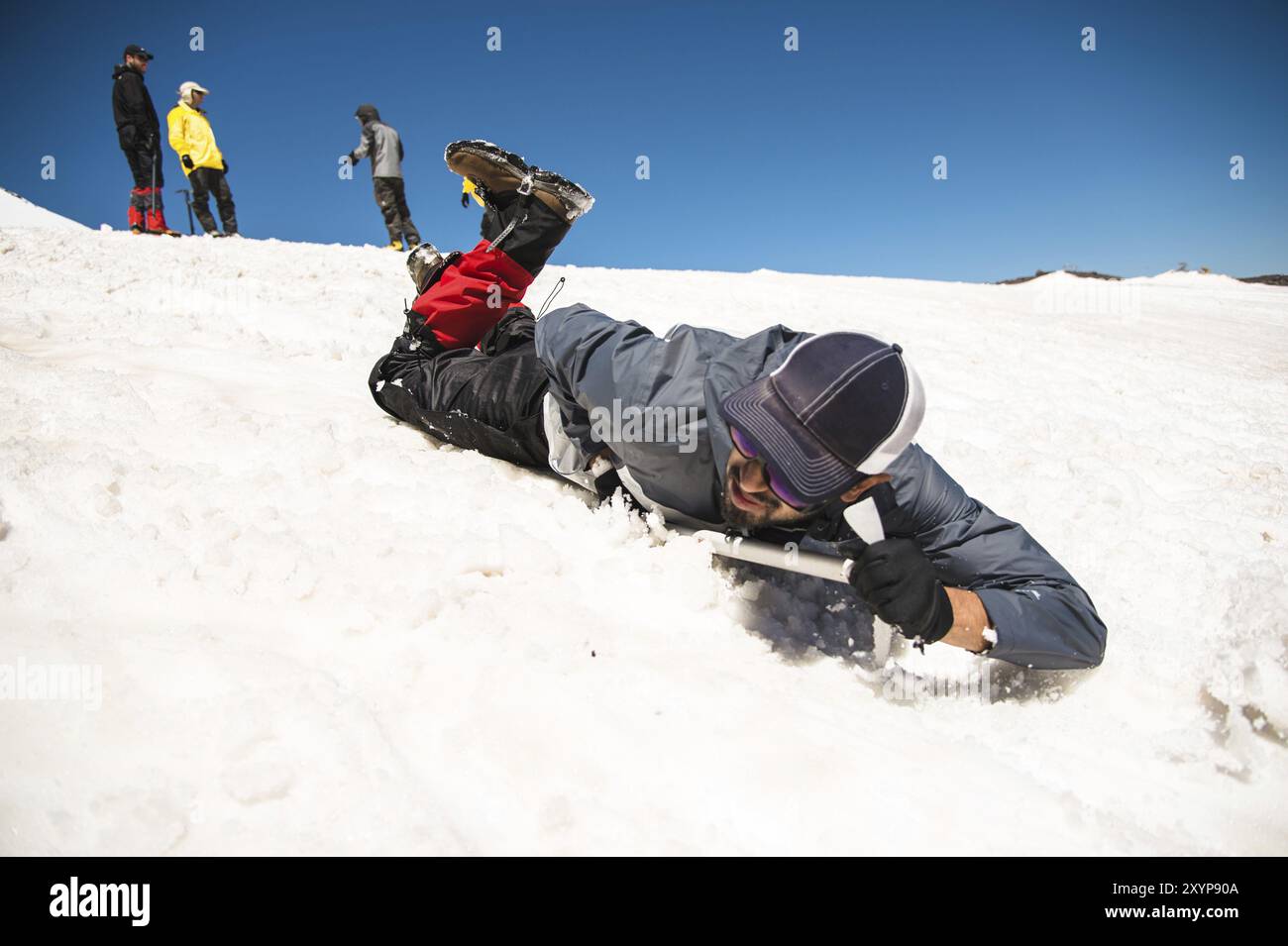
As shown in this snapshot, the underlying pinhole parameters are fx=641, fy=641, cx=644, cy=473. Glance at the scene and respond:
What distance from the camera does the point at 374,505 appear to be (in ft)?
6.46

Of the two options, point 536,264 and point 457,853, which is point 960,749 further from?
point 536,264

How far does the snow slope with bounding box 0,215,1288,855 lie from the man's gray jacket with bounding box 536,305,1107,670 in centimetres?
18

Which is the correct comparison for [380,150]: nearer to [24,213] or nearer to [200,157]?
[200,157]

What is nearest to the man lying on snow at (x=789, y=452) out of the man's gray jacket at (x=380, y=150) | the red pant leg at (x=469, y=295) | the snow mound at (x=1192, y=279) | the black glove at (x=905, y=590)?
the black glove at (x=905, y=590)

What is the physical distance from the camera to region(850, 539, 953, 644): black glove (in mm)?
1528

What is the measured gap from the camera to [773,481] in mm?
1612

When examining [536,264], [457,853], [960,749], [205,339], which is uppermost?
[536,264]

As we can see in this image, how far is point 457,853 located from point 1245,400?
→ 16.9 feet

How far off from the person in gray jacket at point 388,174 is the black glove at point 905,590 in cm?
783

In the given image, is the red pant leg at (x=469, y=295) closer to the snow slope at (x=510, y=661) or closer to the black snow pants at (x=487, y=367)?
the black snow pants at (x=487, y=367)

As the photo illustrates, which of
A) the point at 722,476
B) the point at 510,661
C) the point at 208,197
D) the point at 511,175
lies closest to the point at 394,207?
the point at 208,197

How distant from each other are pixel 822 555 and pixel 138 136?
942cm
